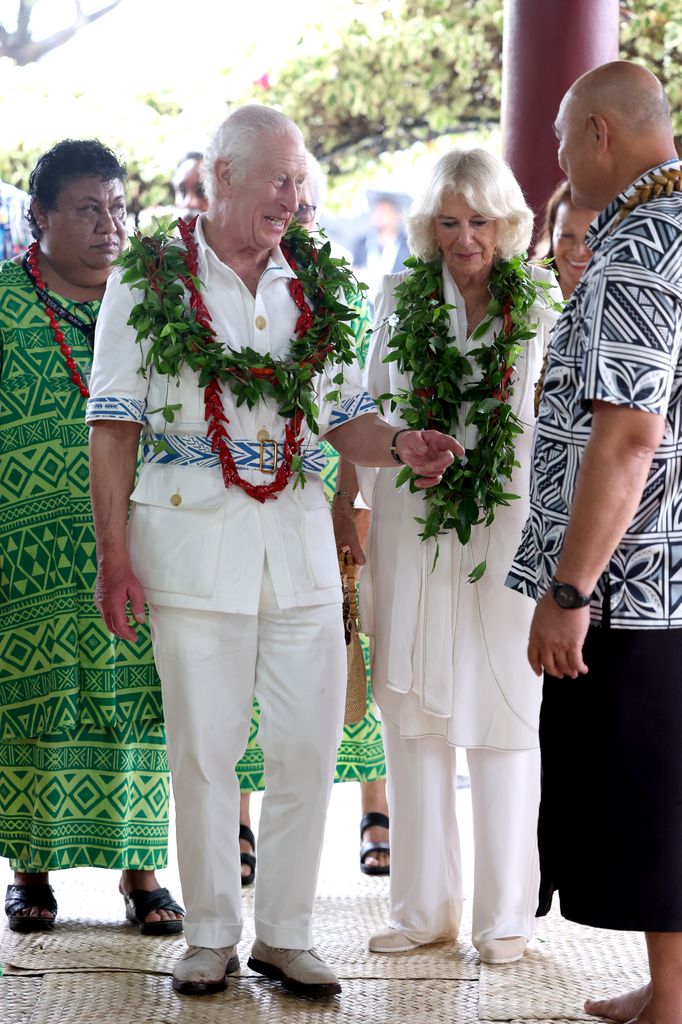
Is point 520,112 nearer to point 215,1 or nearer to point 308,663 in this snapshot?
point 308,663

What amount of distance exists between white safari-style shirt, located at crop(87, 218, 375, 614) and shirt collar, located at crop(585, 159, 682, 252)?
0.90 m

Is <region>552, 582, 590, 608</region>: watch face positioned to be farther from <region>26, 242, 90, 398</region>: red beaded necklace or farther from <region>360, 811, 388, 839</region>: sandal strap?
<region>360, 811, 388, 839</region>: sandal strap

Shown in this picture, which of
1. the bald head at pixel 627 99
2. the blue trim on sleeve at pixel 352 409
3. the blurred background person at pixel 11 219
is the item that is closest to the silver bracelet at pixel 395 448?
the blue trim on sleeve at pixel 352 409

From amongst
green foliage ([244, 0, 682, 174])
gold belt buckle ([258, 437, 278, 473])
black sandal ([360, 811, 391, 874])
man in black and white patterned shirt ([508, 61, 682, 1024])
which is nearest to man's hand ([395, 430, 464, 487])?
gold belt buckle ([258, 437, 278, 473])

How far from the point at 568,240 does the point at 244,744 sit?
6.83 feet

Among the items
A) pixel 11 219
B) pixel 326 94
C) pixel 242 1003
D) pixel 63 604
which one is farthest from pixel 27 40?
pixel 242 1003

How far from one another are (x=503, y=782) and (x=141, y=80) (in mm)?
8045

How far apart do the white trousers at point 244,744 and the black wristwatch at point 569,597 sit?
0.86 meters

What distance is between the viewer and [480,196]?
344 centimetres

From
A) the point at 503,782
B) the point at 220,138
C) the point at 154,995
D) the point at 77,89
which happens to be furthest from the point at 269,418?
the point at 77,89

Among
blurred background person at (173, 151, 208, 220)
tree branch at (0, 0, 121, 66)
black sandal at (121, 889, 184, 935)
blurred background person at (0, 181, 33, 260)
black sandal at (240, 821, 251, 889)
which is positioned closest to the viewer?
black sandal at (121, 889, 184, 935)

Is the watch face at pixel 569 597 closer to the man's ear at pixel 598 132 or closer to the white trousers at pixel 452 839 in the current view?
the man's ear at pixel 598 132

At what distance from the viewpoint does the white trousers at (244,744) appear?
3217 millimetres

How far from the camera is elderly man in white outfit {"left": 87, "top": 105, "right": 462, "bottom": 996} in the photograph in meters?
3.19
